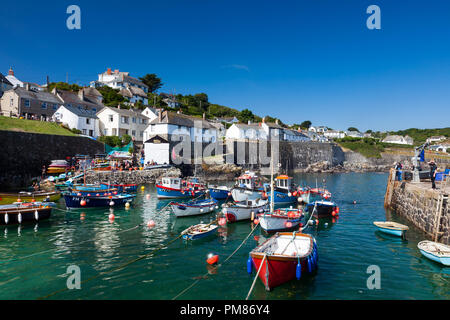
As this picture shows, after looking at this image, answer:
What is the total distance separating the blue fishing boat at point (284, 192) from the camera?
3033 centimetres

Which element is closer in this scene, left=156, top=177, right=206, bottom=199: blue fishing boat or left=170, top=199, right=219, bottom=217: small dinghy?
left=170, top=199, right=219, bottom=217: small dinghy

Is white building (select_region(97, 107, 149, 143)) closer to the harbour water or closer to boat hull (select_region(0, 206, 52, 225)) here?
the harbour water

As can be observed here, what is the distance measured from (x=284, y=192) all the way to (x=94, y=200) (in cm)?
2149

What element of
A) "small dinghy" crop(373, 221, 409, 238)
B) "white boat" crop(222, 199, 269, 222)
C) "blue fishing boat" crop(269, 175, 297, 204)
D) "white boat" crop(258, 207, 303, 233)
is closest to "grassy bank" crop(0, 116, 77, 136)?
"white boat" crop(222, 199, 269, 222)

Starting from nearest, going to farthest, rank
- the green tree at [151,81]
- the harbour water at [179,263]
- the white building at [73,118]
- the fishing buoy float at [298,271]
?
the harbour water at [179,263], the fishing buoy float at [298,271], the white building at [73,118], the green tree at [151,81]

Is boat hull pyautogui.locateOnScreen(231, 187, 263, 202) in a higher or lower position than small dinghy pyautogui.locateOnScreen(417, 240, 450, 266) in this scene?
higher

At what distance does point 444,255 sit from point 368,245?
172 inches

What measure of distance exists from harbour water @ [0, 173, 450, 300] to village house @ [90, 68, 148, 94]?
8118cm

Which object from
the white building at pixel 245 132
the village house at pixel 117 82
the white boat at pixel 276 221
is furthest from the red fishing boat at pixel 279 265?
the village house at pixel 117 82

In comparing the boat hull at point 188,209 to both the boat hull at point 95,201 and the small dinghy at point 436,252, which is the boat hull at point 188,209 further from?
the small dinghy at point 436,252

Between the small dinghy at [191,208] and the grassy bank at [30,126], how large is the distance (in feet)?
99.1

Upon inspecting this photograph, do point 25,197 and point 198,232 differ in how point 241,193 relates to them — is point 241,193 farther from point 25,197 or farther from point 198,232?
point 25,197

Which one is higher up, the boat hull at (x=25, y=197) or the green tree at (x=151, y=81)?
the green tree at (x=151, y=81)

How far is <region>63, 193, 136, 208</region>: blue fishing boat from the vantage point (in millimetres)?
25328
